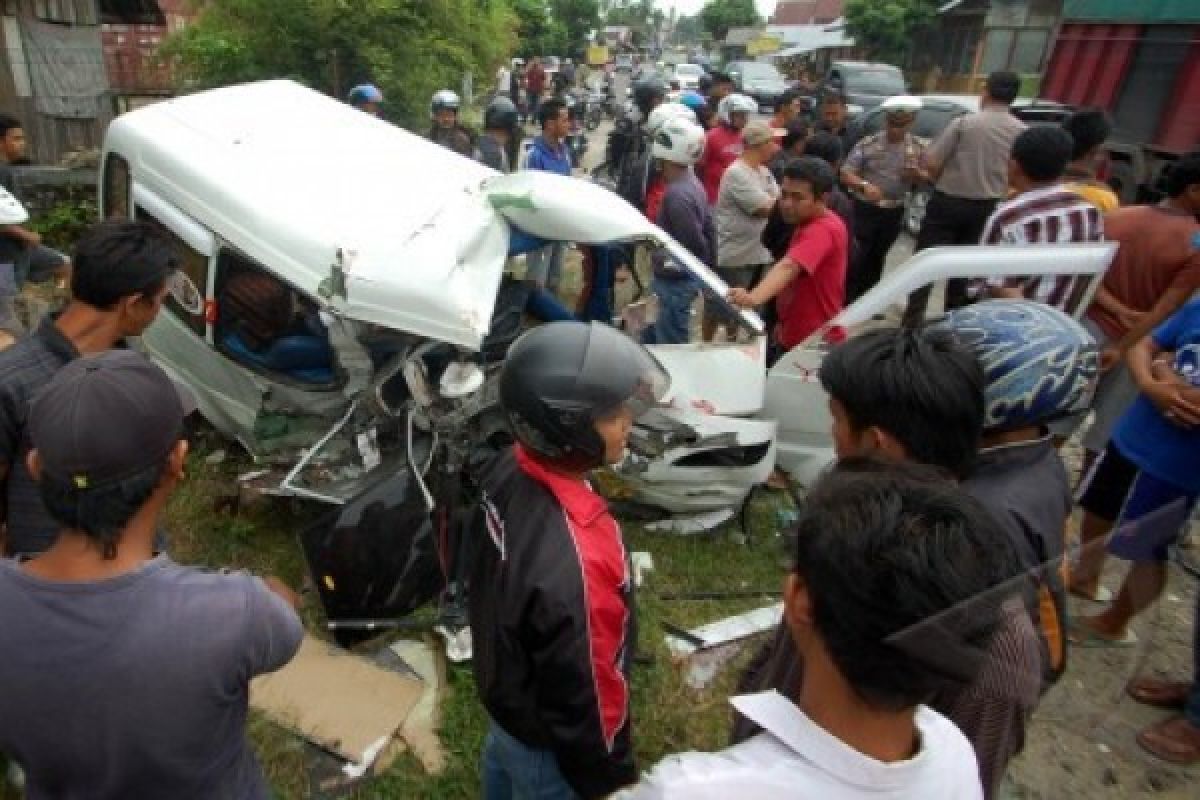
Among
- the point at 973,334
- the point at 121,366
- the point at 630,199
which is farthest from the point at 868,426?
the point at 630,199

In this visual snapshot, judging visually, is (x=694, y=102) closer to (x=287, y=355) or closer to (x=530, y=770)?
(x=287, y=355)

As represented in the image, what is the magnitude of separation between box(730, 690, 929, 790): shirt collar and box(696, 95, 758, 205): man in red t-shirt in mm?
6325

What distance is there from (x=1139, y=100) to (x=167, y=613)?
40.7 feet

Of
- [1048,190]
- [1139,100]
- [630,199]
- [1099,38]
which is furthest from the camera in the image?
[1099,38]

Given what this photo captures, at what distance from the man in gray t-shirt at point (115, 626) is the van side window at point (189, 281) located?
273cm

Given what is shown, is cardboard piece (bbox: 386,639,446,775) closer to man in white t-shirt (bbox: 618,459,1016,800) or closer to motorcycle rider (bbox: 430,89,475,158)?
man in white t-shirt (bbox: 618,459,1016,800)

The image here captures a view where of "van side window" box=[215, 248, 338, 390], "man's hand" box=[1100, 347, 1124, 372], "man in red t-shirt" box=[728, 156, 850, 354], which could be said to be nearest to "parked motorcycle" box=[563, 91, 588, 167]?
"man in red t-shirt" box=[728, 156, 850, 354]

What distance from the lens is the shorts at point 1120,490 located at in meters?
3.08

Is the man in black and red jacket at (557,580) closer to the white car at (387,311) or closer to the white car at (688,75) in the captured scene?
the white car at (387,311)

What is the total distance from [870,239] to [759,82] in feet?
59.4

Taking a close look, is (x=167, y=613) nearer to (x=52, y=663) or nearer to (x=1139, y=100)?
(x=52, y=663)

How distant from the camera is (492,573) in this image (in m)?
1.74

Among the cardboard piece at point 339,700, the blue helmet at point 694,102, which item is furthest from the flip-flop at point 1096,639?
the blue helmet at point 694,102

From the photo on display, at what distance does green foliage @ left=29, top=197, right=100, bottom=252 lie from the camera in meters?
7.42
